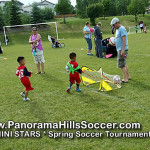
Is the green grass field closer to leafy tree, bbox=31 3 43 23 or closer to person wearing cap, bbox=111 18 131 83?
person wearing cap, bbox=111 18 131 83

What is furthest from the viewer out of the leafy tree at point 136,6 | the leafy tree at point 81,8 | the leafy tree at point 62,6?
the leafy tree at point 81,8

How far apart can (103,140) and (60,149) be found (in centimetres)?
81

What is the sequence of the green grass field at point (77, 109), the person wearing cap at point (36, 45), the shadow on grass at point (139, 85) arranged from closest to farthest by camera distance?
the green grass field at point (77, 109), the shadow on grass at point (139, 85), the person wearing cap at point (36, 45)

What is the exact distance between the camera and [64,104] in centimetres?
512

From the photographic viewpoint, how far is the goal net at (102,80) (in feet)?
19.2

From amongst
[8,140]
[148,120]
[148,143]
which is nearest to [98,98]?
[148,120]

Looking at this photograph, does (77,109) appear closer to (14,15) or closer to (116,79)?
(116,79)

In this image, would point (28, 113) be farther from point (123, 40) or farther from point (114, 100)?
point (123, 40)

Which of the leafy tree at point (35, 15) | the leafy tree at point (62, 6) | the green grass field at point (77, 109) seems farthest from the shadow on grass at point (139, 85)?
the leafy tree at point (62, 6)

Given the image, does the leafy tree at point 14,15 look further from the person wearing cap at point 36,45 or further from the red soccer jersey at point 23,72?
the red soccer jersey at point 23,72

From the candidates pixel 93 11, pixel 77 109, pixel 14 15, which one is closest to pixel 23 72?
pixel 77 109

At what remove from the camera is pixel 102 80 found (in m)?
5.86

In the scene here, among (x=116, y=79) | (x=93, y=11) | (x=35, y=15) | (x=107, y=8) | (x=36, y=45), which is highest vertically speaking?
(x=107, y=8)

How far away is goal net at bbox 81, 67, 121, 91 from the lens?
19.2ft
